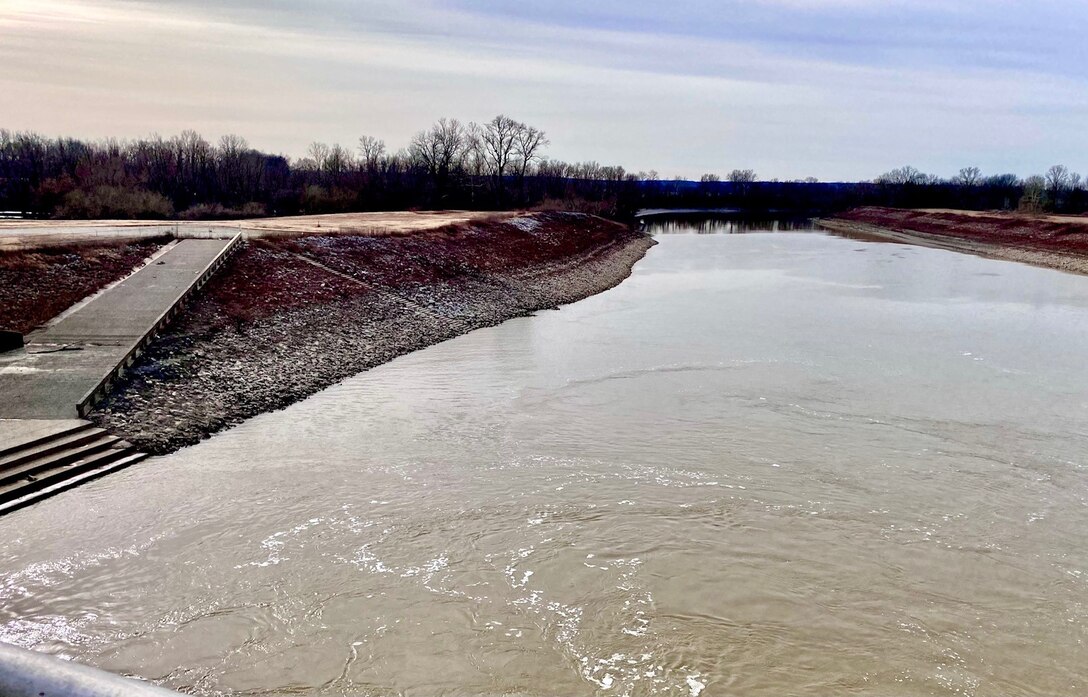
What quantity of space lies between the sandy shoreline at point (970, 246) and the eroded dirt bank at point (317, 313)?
31625mm

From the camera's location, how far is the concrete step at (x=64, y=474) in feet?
39.7

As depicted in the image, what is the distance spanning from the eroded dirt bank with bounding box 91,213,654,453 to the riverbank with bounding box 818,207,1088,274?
34.0 metres

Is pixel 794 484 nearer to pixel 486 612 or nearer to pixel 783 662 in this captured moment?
pixel 783 662

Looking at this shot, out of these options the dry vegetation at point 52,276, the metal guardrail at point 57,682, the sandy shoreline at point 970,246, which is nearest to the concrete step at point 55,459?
the dry vegetation at point 52,276

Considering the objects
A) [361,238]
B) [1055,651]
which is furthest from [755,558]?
[361,238]

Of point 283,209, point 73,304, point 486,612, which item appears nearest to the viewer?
point 486,612

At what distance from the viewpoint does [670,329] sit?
2758cm

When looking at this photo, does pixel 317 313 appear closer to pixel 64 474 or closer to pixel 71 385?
pixel 71 385

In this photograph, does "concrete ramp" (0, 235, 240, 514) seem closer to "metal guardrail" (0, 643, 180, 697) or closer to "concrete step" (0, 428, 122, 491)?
"concrete step" (0, 428, 122, 491)

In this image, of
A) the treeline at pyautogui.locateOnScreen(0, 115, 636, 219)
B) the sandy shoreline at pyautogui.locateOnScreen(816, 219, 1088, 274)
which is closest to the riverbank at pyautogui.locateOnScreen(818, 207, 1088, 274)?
the sandy shoreline at pyautogui.locateOnScreen(816, 219, 1088, 274)

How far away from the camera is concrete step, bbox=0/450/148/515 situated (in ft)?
39.1

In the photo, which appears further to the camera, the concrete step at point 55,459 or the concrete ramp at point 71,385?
the concrete ramp at point 71,385

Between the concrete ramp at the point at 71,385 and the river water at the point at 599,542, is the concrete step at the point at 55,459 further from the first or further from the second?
the river water at the point at 599,542

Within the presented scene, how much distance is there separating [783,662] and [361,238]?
31339 mm
